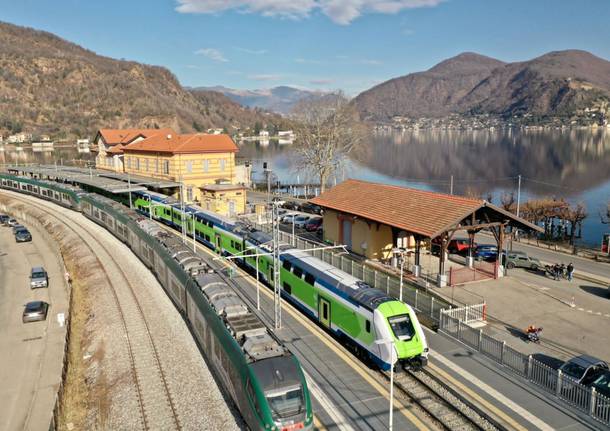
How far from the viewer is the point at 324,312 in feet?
79.1

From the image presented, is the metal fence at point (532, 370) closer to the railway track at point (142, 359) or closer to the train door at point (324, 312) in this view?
the train door at point (324, 312)

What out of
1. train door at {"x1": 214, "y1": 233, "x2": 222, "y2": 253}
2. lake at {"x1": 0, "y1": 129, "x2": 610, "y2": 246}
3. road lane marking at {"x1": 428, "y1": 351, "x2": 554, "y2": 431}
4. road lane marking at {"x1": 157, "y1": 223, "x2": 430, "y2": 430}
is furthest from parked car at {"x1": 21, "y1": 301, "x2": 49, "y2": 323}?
lake at {"x1": 0, "y1": 129, "x2": 610, "y2": 246}

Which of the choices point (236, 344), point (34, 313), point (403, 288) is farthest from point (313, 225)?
point (236, 344)

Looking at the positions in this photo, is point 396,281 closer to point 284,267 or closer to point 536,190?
point 284,267

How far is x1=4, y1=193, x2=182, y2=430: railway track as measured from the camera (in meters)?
18.5

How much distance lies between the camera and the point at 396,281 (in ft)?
92.3

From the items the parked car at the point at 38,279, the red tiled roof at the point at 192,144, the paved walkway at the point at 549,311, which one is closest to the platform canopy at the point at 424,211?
the paved walkway at the point at 549,311

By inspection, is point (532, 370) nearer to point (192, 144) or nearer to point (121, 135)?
point (192, 144)

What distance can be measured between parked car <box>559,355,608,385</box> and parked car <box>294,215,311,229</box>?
34630 mm

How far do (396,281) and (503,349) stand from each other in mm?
8382

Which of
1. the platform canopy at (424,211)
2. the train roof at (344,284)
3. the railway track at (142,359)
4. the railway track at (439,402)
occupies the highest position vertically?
the platform canopy at (424,211)

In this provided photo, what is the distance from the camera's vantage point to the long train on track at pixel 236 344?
1516 centimetres

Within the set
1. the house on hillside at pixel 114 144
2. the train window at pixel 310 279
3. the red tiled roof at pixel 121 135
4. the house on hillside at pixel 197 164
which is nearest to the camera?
the train window at pixel 310 279

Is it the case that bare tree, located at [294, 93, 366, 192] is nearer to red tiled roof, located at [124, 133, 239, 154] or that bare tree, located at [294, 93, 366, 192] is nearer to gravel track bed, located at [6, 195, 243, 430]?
red tiled roof, located at [124, 133, 239, 154]
